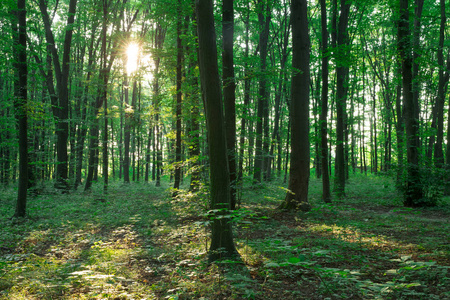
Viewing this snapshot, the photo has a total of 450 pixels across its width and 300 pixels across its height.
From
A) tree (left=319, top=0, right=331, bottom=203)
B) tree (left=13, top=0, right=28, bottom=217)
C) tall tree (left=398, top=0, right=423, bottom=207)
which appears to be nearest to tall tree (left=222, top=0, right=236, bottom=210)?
tree (left=319, top=0, right=331, bottom=203)

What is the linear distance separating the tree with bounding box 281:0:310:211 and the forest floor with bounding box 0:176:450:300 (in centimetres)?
77

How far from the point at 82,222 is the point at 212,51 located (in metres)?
7.80

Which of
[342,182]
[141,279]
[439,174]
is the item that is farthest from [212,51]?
[342,182]

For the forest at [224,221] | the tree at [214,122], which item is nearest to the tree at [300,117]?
the forest at [224,221]

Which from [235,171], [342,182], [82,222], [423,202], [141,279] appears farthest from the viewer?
[342,182]

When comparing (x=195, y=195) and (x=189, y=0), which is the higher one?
(x=189, y=0)

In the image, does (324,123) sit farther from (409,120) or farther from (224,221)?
(224,221)

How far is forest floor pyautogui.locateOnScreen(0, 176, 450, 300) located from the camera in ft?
11.3

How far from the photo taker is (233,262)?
390 centimetres

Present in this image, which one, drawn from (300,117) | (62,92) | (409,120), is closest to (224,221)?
(300,117)

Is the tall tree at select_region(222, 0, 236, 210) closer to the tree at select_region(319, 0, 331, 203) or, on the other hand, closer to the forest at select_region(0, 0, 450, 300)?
the forest at select_region(0, 0, 450, 300)

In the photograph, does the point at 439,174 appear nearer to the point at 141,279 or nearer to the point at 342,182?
the point at 342,182

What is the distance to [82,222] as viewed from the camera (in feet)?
30.1

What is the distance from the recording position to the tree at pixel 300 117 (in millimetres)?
9211
